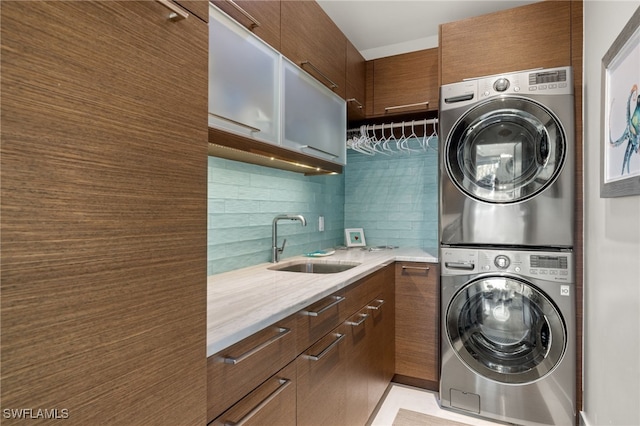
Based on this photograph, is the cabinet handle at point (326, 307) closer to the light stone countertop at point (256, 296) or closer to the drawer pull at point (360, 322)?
the light stone countertop at point (256, 296)

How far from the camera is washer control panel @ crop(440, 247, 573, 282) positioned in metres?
1.85

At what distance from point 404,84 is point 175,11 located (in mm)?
2183

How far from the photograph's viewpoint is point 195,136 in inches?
27.5

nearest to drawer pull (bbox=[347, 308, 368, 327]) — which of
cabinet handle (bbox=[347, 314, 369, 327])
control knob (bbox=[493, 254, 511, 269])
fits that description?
cabinet handle (bbox=[347, 314, 369, 327])

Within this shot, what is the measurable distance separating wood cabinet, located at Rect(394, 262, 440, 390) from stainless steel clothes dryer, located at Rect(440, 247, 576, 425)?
16 centimetres

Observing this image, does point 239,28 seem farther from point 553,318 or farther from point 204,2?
point 553,318

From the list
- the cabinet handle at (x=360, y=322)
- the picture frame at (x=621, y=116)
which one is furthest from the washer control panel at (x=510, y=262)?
the cabinet handle at (x=360, y=322)

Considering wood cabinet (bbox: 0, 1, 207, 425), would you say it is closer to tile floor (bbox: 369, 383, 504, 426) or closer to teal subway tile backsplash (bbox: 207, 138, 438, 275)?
teal subway tile backsplash (bbox: 207, 138, 438, 275)

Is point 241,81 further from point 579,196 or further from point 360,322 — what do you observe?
point 579,196

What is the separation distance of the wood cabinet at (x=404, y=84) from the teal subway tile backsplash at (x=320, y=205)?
0.51 meters

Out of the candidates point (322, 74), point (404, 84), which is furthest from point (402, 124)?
point (322, 74)

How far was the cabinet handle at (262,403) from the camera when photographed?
0.88 meters

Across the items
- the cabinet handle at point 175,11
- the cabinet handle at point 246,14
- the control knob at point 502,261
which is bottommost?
the control knob at point 502,261

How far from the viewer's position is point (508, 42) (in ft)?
6.60
